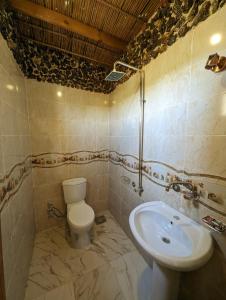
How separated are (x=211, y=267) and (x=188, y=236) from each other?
242 mm

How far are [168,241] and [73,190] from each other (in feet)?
4.48

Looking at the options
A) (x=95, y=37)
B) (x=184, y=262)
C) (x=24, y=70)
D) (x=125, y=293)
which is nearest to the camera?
(x=184, y=262)

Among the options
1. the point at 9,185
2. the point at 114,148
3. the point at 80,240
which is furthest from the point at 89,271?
the point at 114,148

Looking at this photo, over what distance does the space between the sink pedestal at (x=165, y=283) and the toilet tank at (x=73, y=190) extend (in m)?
1.31

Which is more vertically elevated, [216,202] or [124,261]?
[216,202]

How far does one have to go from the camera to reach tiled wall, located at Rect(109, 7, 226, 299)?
0.85m

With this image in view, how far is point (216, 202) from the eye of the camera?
0.87 metres

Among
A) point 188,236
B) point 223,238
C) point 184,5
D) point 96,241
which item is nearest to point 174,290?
point 188,236

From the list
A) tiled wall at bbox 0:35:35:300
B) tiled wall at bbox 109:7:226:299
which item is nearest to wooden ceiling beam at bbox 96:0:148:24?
tiled wall at bbox 109:7:226:299

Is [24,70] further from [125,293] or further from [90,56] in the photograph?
[125,293]

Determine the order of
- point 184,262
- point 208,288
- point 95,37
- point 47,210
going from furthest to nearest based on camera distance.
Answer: point 47,210 < point 95,37 < point 208,288 < point 184,262

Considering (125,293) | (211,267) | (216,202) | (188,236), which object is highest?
(216,202)

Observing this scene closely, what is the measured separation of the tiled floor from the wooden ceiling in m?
2.42

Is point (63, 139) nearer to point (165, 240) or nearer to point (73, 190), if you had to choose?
point (73, 190)
